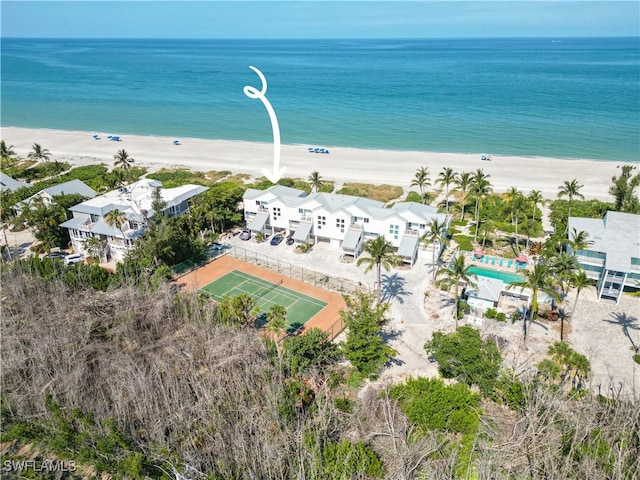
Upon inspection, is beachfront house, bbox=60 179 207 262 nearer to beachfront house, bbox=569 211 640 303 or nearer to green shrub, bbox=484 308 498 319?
green shrub, bbox=484 308 498 319

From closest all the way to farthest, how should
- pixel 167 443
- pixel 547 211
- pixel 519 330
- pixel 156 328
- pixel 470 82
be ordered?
pixel 167 443
pixel 156 328
pixel 519 330
pixel 547 211
pixel 470 82

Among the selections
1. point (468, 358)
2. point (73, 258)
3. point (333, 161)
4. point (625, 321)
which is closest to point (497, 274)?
point (625, 321)

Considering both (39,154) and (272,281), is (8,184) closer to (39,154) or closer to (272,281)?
(39,154)

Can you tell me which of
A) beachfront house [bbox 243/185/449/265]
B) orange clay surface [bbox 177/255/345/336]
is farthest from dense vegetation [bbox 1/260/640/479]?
beachfront house [bbox 243/185/449/265]

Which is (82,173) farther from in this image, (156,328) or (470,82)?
(470,82)

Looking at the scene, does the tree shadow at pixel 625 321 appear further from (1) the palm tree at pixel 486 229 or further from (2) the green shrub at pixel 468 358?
(2) the green shrub at pixel 468 358

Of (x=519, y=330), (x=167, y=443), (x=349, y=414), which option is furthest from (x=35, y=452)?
(x=519, y=330)

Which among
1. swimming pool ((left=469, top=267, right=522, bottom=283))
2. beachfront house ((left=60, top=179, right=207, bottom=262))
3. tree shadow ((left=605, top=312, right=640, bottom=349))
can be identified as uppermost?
beachfront house ((left=60, top=179, right=207, bottom=262))
